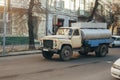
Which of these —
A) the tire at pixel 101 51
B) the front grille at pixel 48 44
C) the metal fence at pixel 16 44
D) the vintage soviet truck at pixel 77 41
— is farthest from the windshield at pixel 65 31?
the metal fence at pixel 16 44

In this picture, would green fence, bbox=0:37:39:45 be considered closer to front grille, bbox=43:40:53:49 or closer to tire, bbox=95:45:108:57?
front grille, bbox=43:40:53:49

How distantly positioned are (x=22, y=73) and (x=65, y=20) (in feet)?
95.8

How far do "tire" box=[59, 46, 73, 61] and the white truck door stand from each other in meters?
0.68

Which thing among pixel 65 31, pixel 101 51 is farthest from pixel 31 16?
pixel 101 51

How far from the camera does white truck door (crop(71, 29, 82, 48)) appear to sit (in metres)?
20.5

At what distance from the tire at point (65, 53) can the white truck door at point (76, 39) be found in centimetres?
68

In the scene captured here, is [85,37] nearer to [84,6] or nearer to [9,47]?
[9,47]

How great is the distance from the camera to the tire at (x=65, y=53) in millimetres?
19391

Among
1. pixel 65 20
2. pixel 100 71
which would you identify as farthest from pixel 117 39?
pixel 100 71

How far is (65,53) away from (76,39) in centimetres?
157

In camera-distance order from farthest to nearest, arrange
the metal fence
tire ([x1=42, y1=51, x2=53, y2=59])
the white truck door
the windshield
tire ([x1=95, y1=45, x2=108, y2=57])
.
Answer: the metal fence
tire ([x1=95, y1=45, x2=108, y2=57])
the windshield
the white truck door
tire ([x1=42, y1=51, x2=53, y2=59])

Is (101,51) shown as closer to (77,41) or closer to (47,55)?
(77,41)

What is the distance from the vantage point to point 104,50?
23.5 metres

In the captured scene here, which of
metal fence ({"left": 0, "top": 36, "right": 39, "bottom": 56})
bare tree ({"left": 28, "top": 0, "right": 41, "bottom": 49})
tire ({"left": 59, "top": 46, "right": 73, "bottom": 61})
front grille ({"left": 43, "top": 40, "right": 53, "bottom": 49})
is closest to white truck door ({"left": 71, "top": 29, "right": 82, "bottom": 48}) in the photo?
tire ({"left": 59, "top": 46, "right": 73, "bottom": 61})
